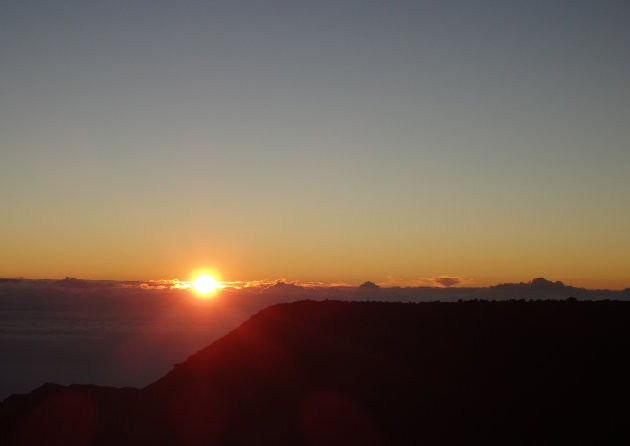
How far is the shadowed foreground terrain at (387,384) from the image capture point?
97.2 ft

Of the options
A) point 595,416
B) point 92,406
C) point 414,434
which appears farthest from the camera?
point 92,406

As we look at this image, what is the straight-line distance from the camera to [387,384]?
3481 centimetres

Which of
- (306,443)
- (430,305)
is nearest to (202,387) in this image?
(306,443)

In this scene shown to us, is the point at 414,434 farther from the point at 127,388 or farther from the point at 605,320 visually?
the point at 127,388

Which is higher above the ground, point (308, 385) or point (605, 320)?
point (605, 320)

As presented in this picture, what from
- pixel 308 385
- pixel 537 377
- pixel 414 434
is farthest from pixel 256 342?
pixel 537 377

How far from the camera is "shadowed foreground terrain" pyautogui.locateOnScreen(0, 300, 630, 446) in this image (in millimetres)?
29625

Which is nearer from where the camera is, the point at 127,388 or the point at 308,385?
the point at 308,385

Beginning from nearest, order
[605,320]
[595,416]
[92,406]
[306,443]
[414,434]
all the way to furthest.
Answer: [595,416], [414,434], [306,443], [605,320], [92,406]

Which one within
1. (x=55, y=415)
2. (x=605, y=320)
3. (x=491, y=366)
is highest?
(x=605, y=320)

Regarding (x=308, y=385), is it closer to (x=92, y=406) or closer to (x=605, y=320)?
(x=605, y=320)

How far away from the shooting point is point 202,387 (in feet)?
147

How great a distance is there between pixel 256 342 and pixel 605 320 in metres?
23.3

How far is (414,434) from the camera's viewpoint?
30.8 m
